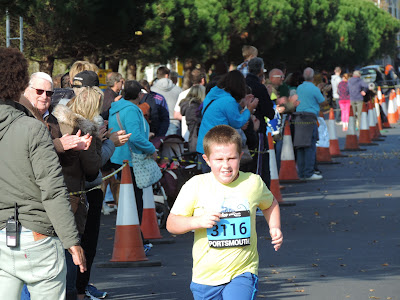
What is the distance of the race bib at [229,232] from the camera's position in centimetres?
527

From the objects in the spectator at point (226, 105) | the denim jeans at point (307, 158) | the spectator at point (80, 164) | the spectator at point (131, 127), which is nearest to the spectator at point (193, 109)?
the spectator at point (226, 105)

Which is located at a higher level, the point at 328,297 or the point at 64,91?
the point at 64,91

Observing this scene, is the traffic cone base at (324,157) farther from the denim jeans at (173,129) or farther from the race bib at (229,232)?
the race bib at (229,232)

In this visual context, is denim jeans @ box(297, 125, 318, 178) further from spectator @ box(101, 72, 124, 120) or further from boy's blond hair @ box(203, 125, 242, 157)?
boy's blond hair @ box(203, 125, 242, 157)

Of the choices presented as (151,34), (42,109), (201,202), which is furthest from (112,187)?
(151,34)

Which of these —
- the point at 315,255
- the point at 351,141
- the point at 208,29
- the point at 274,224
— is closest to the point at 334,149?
the point at 351,141

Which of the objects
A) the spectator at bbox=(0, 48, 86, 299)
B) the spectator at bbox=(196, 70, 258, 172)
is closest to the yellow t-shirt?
the spectator at bbox=(0, 48, 86, 299)

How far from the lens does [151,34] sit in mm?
27047

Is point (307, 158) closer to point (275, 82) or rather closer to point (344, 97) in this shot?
point (275, 82)

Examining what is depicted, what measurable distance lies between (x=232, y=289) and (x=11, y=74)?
60.1 inches

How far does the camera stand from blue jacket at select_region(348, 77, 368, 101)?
29750mm

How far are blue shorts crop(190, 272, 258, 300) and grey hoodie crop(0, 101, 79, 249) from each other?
693 millimetres

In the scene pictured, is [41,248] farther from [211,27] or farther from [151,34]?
[211,27]

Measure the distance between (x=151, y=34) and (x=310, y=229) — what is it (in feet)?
51.7
